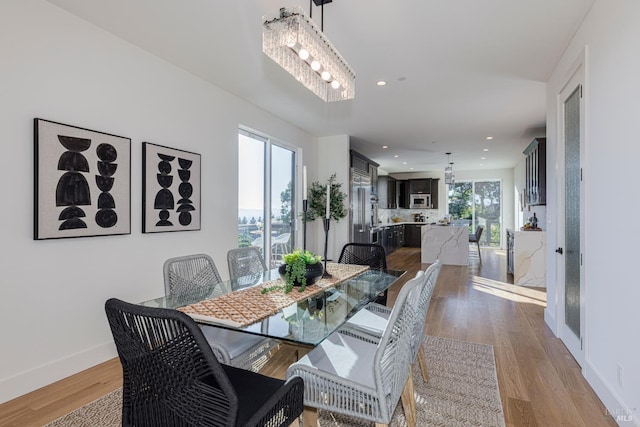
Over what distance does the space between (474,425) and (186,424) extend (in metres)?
1.55

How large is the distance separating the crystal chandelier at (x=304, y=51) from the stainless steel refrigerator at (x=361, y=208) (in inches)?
159

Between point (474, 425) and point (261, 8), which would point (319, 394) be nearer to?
point (474, 425)

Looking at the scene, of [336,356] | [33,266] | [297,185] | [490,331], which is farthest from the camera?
[297,185]

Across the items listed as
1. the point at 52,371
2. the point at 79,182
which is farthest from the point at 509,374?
the point at 79,182

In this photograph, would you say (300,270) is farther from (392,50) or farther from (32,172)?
(392,50)

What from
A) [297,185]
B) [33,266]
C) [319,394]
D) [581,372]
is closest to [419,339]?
[319,394]

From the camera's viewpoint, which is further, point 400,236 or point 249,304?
point 400,236

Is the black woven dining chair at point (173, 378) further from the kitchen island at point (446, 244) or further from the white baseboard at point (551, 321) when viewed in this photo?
the kitchen island at point (446, 244)

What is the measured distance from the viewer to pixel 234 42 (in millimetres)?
2895

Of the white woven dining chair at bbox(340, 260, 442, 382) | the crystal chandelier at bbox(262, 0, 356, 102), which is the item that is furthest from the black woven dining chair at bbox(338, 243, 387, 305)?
the crystal chandelier at bbox(262, 0, 356, 102)

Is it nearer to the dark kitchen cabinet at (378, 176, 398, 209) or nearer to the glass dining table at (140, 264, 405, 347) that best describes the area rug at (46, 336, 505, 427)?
the glass dining table at (140, 264, 405, 347)

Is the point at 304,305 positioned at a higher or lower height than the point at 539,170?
lower

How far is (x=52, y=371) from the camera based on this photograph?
7.70ft

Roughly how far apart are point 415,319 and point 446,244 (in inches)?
257
